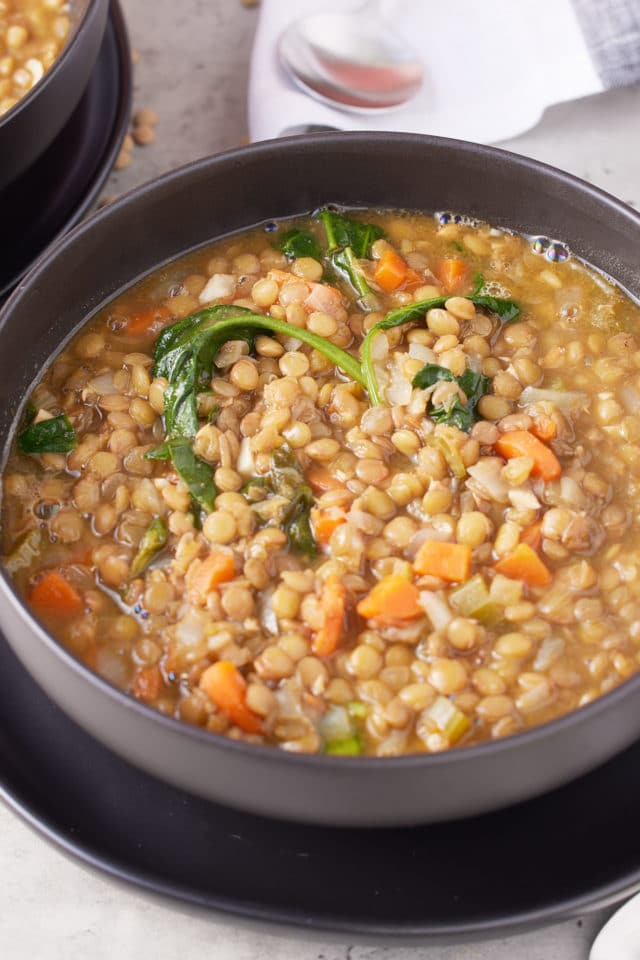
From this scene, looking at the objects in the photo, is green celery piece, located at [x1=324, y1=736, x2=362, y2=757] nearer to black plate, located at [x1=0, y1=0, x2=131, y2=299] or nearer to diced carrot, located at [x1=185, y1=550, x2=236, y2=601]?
diced carrot, located at [x1=185, y1=550, x2=236, y2=601]

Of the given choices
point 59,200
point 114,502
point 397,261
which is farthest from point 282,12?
point 114,502

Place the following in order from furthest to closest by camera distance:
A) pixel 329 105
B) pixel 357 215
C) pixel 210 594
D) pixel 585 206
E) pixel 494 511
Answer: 1. pixel 329 105
2. pixel 357 215
3. pixel 585 206
4. pixel 494 511
5. pixel 210 594

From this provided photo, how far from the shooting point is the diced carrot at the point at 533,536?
12.1ft

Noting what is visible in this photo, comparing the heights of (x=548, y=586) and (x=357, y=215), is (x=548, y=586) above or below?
below

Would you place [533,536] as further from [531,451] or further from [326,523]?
[326,523]

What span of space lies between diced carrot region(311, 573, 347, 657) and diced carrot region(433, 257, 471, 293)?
4.42ft

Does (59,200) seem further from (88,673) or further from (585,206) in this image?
(88,673)

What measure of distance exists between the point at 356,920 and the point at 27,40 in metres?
4.12

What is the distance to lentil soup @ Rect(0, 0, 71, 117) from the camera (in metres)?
5.24

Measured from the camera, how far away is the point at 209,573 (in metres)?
3.57

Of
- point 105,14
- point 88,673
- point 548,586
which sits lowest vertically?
point 548,586

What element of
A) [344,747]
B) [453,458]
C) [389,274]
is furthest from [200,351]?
[344,747]

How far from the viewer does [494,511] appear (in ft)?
12.5

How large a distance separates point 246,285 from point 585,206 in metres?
1.25
